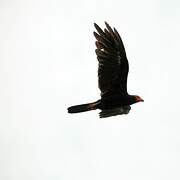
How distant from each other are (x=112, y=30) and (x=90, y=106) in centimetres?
310

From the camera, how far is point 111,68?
5309 centimetres

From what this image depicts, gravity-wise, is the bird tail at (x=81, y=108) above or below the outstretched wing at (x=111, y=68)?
below

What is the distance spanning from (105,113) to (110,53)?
237cm

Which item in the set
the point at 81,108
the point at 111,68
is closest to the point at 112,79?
the point at 111,68

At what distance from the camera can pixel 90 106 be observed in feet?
173

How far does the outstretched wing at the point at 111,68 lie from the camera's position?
52.9m

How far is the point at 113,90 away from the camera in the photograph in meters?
53.2

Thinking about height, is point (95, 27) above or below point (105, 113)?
above

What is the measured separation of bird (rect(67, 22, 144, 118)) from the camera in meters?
52.8

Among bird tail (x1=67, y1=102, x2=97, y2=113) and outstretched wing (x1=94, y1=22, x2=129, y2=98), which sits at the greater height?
outstretched wing (x1=94, y1=22, x2=129, y2=98)

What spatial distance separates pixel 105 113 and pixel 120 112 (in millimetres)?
594

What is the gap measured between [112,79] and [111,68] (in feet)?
1.43

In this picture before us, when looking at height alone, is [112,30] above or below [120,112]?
above

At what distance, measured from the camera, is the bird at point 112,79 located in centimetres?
5278
